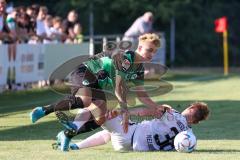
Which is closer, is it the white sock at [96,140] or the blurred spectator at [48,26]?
the white sock at [96,140]

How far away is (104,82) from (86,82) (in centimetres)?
23

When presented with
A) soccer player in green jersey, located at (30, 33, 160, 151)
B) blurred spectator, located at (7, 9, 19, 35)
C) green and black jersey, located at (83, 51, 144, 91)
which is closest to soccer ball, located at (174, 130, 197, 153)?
soccer player in green jersey, located at (30, 33, 160, 151)

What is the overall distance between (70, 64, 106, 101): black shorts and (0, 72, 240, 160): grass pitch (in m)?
0.70

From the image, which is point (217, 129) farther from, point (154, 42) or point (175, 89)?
point (175, 89)

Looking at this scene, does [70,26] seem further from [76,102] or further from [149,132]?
[149,132]

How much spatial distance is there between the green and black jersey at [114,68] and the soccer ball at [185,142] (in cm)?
91

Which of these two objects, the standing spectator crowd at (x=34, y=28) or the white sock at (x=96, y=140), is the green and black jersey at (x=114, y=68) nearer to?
the white sock at (x=96, y=140)

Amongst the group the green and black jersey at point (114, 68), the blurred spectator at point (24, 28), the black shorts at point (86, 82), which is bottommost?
the black shorts at point (86, 82)

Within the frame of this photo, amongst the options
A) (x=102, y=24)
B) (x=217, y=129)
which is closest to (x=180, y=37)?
(x=102, y=24)

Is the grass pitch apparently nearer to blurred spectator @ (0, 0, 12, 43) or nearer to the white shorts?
the white shorts

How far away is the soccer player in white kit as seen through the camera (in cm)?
1011

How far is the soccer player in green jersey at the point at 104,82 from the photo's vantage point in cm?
980

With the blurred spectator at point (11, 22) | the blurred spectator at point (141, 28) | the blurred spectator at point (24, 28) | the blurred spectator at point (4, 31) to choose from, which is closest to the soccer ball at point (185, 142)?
the blurred spectator at point (4, 31)

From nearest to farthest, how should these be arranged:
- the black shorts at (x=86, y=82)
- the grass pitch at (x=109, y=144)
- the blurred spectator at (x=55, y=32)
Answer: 1. the grass pitch at (x=109, y=144)
2. the black shorts at (x=86, y=82)
3. the blurred spectator at (x=55, y=32)
